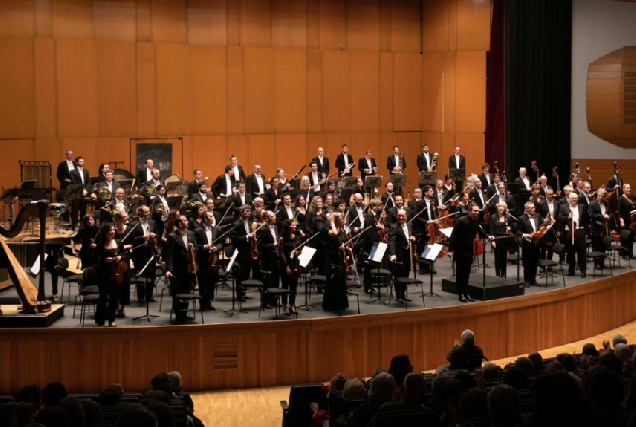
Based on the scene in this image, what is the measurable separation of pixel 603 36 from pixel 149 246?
1300cm

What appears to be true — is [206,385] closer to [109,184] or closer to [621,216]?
[109,184]

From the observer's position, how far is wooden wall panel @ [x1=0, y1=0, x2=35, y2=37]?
18578 millimetres

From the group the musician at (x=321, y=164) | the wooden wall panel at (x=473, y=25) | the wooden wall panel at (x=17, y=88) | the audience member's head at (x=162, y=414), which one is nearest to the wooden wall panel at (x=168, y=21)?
the wooden wall panel at (x=17, y=88)

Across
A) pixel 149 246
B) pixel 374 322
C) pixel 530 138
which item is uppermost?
pixel 530 138

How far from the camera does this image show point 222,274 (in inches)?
514

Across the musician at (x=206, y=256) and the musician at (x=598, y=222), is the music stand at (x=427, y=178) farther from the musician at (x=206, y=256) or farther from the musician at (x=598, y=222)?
the musician at (x=206, y=256)

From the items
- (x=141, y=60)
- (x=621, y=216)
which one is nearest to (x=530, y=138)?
(x=621, y=216)

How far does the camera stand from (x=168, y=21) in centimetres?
2041

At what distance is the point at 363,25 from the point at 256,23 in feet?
9.22

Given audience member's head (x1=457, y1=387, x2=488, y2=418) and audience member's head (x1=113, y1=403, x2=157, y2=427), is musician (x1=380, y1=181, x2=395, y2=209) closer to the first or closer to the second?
audience member's head (x1=457, y1=387, x2=488, y2=418)

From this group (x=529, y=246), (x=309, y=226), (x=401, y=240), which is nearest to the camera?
(x=309, y=226)

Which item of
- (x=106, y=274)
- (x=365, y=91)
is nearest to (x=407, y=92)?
(x=365, y=91)

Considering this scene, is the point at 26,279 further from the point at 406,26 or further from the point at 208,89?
the point at 406,26

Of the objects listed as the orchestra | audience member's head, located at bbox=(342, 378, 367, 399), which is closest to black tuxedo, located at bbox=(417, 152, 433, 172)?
the orchestra
